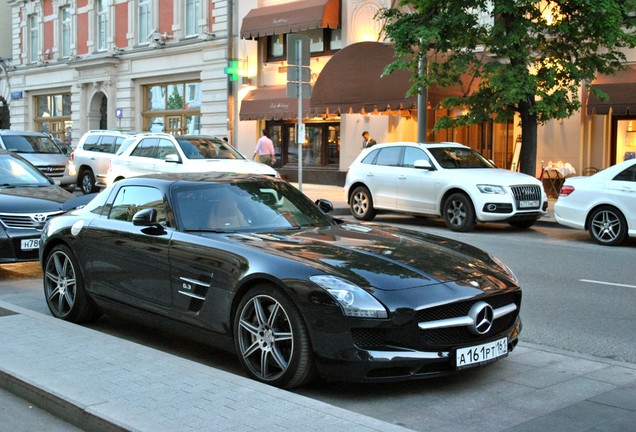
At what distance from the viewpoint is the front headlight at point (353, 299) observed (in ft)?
15.7

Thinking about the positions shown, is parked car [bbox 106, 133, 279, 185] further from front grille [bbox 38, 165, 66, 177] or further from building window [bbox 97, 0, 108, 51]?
building window [bbox 97, 0, 108, 51]

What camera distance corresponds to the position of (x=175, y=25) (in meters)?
33.5

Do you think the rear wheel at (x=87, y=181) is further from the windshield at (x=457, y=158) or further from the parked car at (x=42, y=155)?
the windshield at (x=457, y=158)

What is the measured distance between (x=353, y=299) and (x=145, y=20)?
33292mm

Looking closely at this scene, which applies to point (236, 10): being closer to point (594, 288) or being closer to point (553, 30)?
point (553, 30)

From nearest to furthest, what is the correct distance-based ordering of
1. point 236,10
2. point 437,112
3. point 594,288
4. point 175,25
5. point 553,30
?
point 594,288 < point 553,30 < point 437,112 < point 236,10 < point 175,25

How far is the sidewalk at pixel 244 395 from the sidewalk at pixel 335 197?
37.9ft

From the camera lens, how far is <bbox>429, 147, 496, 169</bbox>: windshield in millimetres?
15664

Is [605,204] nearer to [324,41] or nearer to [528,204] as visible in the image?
[528,204]

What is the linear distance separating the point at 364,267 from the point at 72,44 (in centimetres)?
3863

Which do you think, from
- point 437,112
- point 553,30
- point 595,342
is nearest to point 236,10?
point 437,112

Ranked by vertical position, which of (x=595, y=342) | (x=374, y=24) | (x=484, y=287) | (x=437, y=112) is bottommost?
(x=595, y=342)

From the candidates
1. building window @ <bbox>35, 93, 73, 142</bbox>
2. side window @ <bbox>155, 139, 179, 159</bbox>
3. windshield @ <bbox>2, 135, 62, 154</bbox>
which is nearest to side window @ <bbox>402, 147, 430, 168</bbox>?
side window @ <bbox>155, 139, 179, 159</bbox>

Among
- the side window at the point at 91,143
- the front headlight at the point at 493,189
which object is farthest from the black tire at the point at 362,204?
the side window at the point at 91,143
